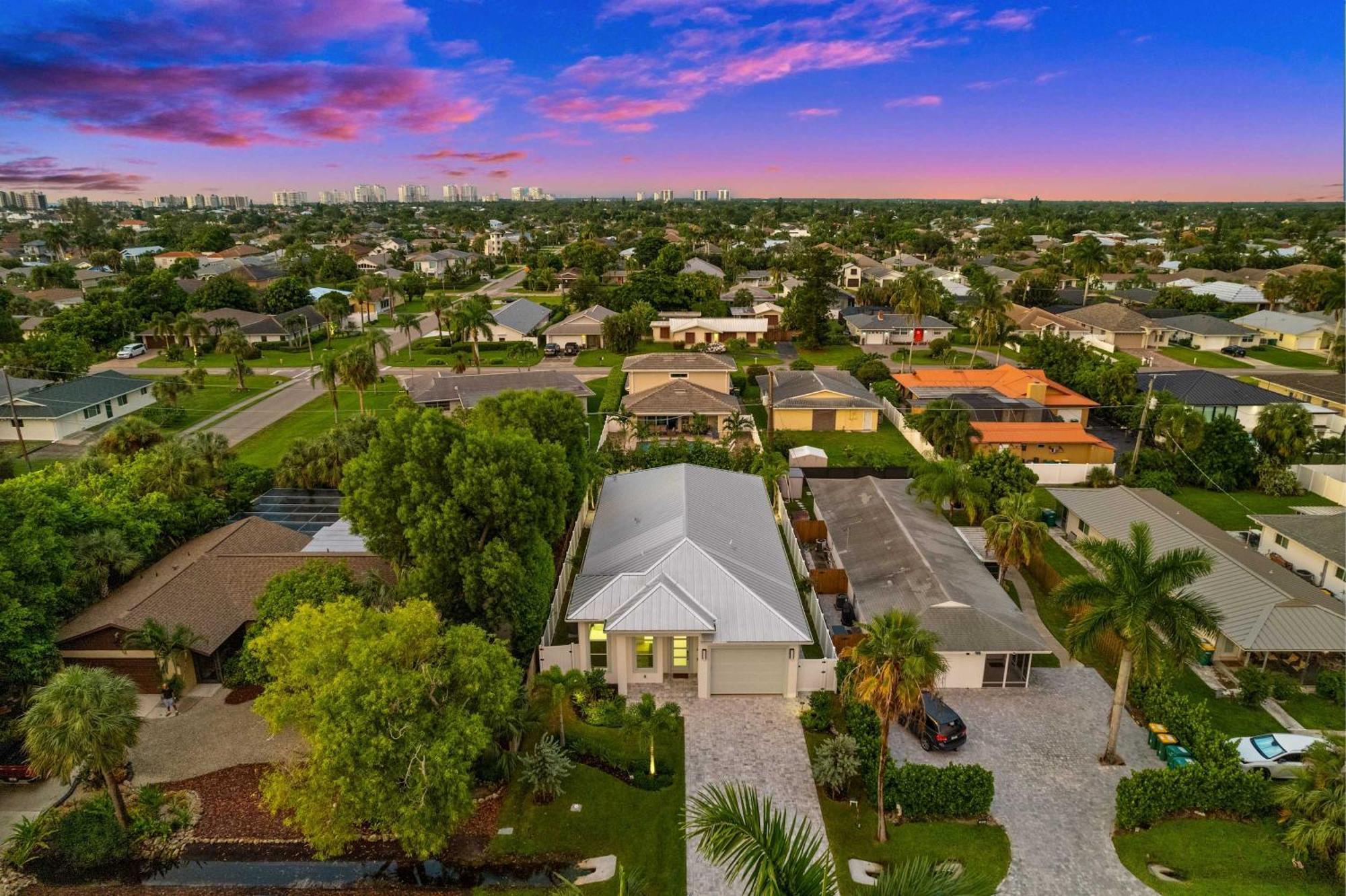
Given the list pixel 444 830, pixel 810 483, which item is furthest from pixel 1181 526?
pixel 444 830

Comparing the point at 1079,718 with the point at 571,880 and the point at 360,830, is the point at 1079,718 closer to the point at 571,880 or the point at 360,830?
the point at 571,880

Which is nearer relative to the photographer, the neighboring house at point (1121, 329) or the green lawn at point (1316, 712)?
the green lawn at point (1316, 712)

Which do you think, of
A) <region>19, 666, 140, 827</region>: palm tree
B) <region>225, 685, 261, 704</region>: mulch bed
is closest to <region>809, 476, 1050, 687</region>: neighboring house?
<region>225, 685, 261, 704</region>: mulch bed

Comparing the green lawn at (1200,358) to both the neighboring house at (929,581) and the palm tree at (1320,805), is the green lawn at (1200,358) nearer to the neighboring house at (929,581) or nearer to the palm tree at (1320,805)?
the neighboring house at (929,581)

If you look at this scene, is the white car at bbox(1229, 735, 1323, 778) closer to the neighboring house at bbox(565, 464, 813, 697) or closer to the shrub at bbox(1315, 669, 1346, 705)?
the shrub at bbox(1315, 669, 1346, 705)

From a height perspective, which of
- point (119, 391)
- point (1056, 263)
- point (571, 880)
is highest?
point (1056, 263)

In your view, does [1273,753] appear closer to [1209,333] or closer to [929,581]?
[929,581]

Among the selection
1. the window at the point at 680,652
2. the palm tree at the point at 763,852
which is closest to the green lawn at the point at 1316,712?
the window at the point at 680,652
